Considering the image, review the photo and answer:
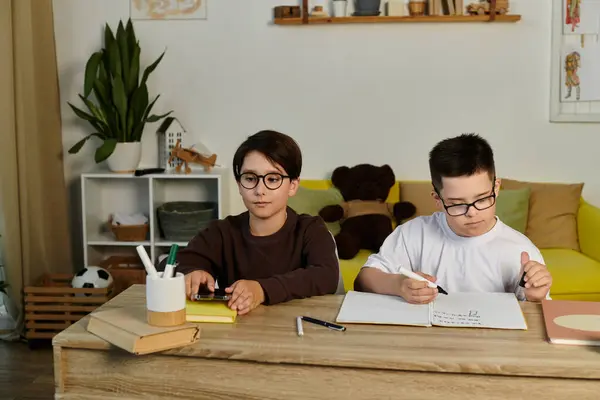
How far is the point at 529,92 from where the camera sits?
3.91 m

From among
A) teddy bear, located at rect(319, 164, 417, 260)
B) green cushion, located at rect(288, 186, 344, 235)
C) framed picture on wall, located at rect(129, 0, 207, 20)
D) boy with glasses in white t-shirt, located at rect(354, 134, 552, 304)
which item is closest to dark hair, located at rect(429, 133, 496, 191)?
boy with glasses in white t-shirt, located at rect(354, 134, 552, 304)

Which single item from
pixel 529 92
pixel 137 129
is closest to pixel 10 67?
pixel 137 129

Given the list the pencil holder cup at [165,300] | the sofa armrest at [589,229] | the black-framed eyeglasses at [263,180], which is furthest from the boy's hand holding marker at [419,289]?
the sofa armrest at [589,229]

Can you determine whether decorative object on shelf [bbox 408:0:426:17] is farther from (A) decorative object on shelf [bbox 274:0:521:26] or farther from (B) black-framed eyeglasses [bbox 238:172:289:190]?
(B) black-framed eyeglasses [bbox 238:172:289:190]

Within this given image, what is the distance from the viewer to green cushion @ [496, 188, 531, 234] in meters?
3.62

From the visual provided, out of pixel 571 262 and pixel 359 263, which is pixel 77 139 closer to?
pixel 359 263

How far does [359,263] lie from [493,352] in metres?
2.06

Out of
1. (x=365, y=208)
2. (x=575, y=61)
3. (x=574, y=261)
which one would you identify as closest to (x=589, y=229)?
(x=574, y=261)

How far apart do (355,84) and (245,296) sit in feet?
8.41

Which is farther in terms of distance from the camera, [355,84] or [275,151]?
[355,84]

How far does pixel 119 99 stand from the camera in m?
3.71

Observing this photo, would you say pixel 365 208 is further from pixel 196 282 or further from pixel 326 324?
pixel 326 324

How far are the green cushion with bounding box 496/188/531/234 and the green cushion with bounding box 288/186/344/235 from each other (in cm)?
79

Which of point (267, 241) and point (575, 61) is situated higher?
point (575, 61)
